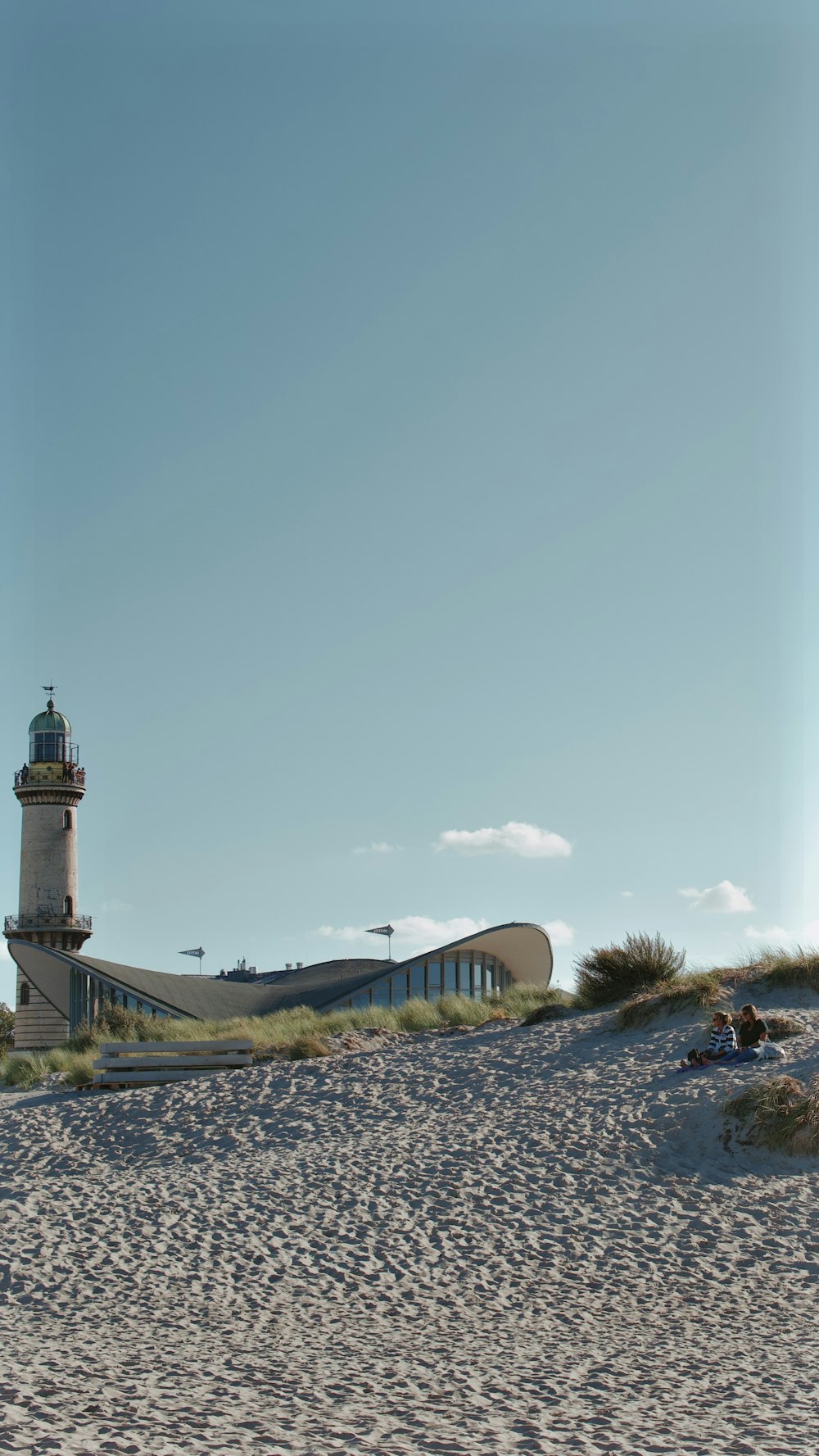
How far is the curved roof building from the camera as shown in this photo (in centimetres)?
4194

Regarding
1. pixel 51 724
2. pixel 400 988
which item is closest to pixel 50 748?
pixel 51 724

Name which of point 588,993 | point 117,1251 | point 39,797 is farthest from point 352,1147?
point 39,797

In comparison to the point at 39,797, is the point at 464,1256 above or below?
below

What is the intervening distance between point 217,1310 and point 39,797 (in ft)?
152

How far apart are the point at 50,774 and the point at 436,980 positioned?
20499mm

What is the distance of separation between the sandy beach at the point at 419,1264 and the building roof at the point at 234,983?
25.1 meters

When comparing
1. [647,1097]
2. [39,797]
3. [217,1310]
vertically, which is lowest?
[217,1310]

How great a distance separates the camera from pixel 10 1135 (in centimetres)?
1529

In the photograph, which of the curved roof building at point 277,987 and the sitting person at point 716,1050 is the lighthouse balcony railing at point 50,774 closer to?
the curved roof building at point 277,987

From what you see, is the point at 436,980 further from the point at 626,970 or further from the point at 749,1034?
the point at 749,1034

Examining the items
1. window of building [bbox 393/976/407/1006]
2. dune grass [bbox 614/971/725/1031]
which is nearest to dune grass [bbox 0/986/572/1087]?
dune grass [bbox 614/971/725/1031]

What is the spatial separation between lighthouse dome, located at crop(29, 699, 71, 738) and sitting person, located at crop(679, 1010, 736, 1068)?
44.8m

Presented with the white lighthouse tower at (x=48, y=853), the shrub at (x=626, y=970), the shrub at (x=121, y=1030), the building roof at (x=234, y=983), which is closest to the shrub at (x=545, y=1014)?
the shrub at (x=626, y=970)

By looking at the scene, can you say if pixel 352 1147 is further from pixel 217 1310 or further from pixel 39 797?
pixel 39 797
